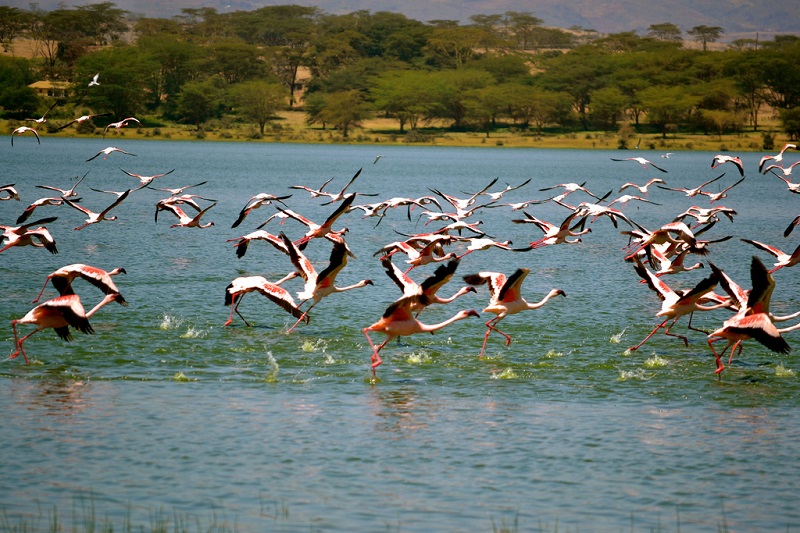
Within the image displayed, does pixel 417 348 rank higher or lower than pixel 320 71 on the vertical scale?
lower

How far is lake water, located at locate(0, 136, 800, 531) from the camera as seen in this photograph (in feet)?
32.4

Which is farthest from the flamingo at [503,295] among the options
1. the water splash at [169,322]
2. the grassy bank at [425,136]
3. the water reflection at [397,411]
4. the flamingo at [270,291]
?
the grassy bank at [425,136]

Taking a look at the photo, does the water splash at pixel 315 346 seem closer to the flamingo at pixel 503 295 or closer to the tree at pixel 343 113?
the flamingo at pixel 503 295

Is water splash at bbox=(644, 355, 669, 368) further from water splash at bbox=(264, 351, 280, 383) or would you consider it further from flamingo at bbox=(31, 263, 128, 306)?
flamingo at bbox=(31, 263, 128, 306)

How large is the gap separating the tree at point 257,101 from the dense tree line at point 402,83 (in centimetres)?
15

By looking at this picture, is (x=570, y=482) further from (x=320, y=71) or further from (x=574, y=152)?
(x=320, y=71)

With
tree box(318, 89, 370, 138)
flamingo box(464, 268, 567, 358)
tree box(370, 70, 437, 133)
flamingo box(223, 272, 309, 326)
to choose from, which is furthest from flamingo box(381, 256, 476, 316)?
tree box(370, 70, 437, 133)

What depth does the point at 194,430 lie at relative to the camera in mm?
11977

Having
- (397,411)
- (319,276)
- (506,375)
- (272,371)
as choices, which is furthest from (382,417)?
(319,276)

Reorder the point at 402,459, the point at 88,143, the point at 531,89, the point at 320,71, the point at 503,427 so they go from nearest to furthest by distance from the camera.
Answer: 1. the point at 402,459
2. the point at 503,427
3. the point at 88,143
4. the point at 531,89
5. the point at 320,71

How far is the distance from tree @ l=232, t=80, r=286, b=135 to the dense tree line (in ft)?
0.49

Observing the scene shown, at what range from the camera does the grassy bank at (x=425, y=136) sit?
106812mm

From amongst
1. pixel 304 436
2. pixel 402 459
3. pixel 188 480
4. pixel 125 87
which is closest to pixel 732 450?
pixel 402 459

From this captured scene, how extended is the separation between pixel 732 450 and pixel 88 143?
9454 centimetres
